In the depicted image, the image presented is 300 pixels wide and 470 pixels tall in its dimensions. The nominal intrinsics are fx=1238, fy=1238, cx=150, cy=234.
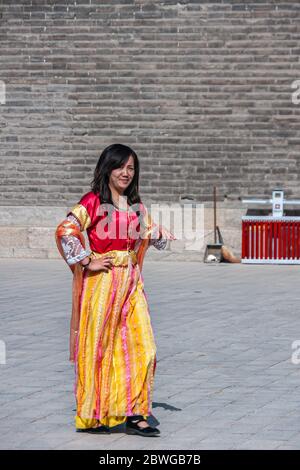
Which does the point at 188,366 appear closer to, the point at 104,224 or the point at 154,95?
the point at 104,224

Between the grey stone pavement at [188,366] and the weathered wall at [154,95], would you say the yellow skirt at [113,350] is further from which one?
the weathered wall at [154,95]

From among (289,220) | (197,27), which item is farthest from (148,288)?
(197,27)

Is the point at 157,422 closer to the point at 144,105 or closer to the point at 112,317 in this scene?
the point at 112,317

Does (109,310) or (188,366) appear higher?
(109,310)

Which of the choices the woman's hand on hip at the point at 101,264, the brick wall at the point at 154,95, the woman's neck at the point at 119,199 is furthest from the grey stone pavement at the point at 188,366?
the brick wall at the point at 154,95

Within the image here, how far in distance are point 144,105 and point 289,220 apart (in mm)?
2748

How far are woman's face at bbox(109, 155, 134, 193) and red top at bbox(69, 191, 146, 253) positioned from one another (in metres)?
0.13

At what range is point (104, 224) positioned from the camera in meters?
6.96

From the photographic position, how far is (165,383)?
8422 millimetres

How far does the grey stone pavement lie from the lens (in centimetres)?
677

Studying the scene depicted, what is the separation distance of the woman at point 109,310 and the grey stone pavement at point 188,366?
0.18m

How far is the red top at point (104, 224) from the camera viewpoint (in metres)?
6.93

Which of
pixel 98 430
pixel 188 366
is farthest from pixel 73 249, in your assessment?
pixel 188 366

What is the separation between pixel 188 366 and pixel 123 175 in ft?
8.47
